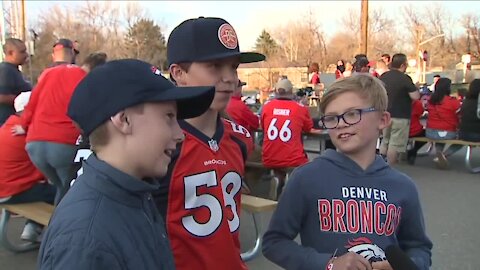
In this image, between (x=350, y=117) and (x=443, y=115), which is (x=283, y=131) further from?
(x=350, y=117)

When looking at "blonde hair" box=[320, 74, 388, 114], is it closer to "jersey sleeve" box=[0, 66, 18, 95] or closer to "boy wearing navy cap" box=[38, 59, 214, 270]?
"boy wearing navy cap" box=[38, 59, 214, 270]

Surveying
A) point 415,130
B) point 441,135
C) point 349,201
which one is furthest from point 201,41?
point 415,130

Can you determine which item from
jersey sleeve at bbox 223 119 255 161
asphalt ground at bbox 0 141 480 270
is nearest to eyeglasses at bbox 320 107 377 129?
jersey sleeve at bbox 223 119 255 161

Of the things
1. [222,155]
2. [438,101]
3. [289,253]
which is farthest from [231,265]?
[438,101]

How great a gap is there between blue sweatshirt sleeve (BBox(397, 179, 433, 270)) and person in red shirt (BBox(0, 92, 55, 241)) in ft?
13.7

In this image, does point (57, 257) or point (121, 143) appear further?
point (121, 143)

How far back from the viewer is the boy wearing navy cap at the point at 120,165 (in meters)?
1.25

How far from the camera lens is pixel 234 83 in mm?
2127

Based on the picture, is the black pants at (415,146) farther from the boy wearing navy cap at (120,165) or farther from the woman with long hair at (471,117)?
the boy wearing navy cap at (120,165)

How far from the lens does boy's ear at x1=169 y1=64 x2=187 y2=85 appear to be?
205 centimetres

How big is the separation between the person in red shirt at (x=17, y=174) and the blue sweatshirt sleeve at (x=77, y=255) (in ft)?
13.9

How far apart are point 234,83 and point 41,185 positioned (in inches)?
153

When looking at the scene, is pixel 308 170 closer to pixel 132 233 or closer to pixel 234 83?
pixel 234 83

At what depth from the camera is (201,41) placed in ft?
6.51
